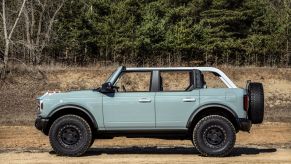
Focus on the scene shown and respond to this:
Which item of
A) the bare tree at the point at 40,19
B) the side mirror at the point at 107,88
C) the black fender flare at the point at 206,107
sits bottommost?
the black fender flare at the point at 206,107

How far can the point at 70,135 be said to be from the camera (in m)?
13.9

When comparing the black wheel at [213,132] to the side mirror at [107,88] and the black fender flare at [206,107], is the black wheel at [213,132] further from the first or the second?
the side mirror at [107,88]

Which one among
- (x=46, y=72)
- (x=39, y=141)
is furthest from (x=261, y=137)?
(x=46, y=72)

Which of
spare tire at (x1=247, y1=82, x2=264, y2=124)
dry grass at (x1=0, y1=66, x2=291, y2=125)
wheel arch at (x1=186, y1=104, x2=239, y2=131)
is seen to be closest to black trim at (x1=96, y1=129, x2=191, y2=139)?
wheel arch at (x1=186, y1=104, x2=239, y2=131)

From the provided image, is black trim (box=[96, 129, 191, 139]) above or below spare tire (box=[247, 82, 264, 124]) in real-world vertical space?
below

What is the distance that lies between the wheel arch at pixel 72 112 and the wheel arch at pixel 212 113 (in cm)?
219

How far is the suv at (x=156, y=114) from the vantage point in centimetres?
1360

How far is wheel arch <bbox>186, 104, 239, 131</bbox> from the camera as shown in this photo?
44.7 feet

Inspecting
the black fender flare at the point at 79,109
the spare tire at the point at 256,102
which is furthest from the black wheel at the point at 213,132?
the black fender flare at the point at 79,109

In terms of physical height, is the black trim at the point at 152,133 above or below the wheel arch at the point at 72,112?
below

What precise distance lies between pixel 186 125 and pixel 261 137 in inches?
333

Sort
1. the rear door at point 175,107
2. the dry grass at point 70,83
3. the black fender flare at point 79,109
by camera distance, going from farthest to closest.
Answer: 1. the dry grass at point 70,83
2. the black fender flare at point 79,109
3. the rear door at point 175,107

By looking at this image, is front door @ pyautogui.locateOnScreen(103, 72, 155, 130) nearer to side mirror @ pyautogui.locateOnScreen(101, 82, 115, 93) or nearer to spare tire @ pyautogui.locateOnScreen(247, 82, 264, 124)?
side mirror @ pyautogui.locateOnScreen(101, 82, 115, 93)

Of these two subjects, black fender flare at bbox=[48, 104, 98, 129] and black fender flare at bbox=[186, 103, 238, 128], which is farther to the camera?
black fender flare at bbox=[48, 104, 98, 129]
